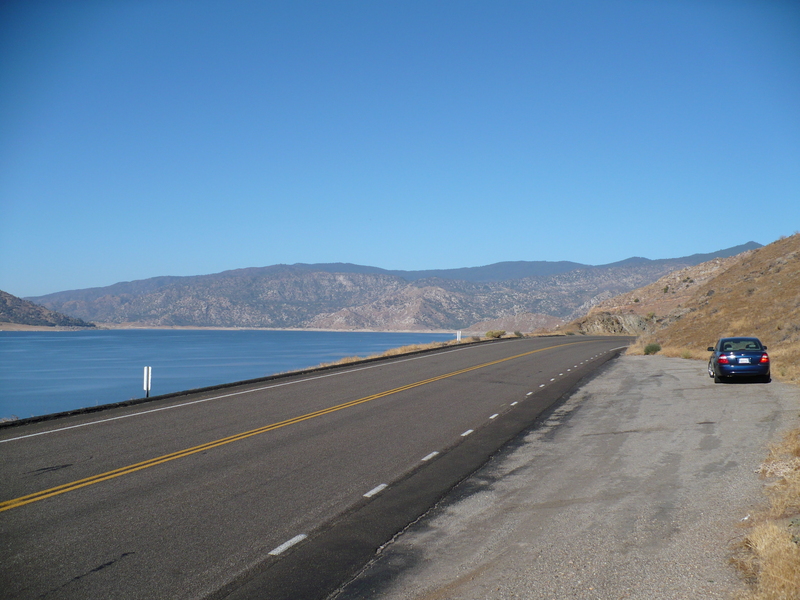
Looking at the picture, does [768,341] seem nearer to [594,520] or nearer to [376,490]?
[594,520]

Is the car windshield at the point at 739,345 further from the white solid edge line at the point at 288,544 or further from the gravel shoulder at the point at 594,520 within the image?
the white solid edge line at the point at 288,544

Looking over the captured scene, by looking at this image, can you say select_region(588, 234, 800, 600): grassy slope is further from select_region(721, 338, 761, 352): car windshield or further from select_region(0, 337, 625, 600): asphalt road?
select_region(0, 337, 625, 600): asphalt road

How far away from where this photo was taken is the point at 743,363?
64.5 feet

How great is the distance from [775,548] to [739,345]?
679 inches

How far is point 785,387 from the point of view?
18.4m

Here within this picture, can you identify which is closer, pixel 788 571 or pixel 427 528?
pixel 788 571

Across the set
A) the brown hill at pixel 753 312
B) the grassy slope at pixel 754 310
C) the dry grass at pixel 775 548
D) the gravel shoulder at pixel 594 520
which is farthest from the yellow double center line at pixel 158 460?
the grassy slope at pixel 754 310

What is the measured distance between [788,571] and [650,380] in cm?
1847

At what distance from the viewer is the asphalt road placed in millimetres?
5828

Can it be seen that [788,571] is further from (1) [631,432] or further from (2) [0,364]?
(2) [0,364]

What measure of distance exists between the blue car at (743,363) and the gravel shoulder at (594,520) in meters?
6.54

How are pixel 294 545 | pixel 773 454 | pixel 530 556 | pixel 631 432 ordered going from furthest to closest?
pixel 631 432
pixel 773 454
pixel 294 545
pixel 530 556

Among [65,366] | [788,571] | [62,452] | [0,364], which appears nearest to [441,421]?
[62,452]

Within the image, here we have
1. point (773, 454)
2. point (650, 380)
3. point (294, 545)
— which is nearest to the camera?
point (294, 545)
